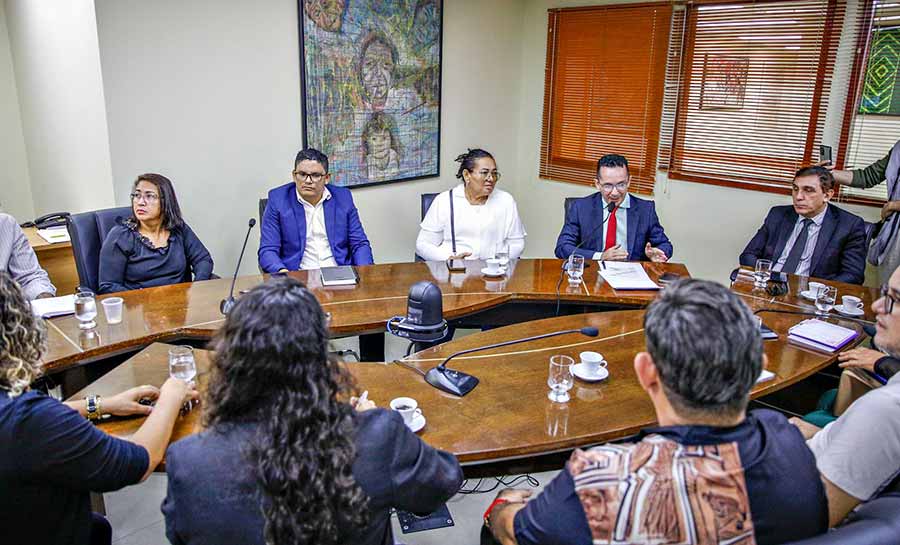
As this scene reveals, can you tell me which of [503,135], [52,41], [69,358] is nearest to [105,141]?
[52,41]

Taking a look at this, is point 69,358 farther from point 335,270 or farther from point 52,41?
point 52,41

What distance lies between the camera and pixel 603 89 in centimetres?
486

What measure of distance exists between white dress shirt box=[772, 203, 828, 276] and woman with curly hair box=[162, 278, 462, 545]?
303 cm

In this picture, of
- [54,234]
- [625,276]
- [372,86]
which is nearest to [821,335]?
[625,276]

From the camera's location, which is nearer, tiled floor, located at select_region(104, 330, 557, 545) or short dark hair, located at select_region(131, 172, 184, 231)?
tiled floor, located at select_region(104, 330, 557, 545)

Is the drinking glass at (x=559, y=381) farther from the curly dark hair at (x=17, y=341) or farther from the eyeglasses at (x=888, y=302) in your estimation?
the curly dark hair at (x=17, y=341)

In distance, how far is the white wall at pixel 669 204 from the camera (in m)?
4.36

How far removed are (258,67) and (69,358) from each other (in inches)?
85.4

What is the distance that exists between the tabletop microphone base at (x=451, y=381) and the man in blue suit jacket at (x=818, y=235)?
7.71 feet

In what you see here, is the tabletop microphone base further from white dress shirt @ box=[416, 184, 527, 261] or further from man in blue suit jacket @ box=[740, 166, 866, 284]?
man in blue suit jacket @ box=[740, 166, 866, 284]

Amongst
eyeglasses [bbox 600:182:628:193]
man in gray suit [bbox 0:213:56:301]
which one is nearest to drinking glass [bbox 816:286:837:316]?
eyeglasses [bbox 600:182:628:193]

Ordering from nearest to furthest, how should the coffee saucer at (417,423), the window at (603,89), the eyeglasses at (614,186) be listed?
the coffee saucer at (417,423)
the eyeglasses at (614,186)
the window at (603,89)

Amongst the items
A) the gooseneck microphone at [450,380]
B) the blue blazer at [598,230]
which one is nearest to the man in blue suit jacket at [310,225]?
Answer: the blue blazer at [598,230]

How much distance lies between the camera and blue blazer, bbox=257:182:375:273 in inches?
139
